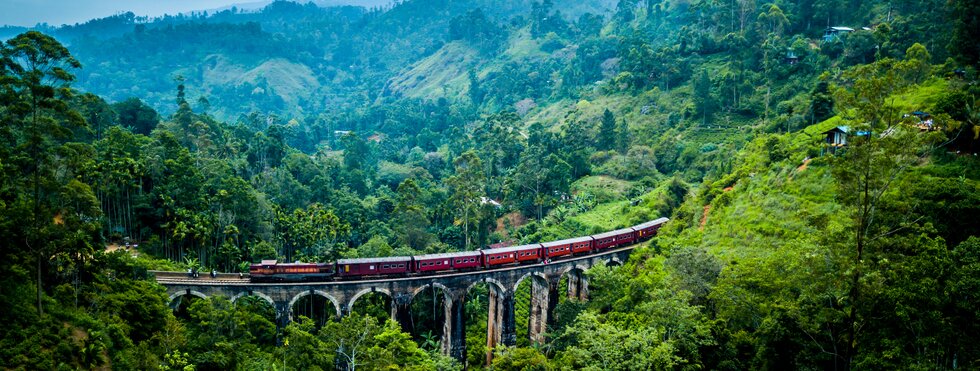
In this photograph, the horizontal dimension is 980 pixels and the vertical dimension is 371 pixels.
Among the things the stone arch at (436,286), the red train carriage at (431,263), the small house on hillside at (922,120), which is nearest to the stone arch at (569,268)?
the red train carriage at (431,263)

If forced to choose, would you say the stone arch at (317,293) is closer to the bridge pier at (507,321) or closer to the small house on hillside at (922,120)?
the bridge pier at (507,321)

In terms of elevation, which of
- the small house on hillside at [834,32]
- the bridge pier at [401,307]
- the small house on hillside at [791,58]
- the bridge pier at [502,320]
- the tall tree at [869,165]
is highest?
the small house on hillside at [834,32]

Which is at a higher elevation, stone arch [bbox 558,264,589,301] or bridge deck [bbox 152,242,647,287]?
bridge deck [bbox 152,242,647,287]

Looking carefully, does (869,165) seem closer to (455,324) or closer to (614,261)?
(455,324)

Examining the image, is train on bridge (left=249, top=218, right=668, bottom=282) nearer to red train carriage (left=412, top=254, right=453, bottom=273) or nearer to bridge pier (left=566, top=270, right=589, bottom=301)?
red train carriage (left=412, top=254, right=453, bottom=273)

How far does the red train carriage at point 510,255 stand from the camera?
45156 millimetres

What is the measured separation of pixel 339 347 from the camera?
1209 inches

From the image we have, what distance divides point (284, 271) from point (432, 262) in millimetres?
9795

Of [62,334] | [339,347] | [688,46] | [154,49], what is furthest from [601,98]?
[154,49]

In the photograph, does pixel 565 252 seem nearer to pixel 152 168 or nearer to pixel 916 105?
pixel 916 105

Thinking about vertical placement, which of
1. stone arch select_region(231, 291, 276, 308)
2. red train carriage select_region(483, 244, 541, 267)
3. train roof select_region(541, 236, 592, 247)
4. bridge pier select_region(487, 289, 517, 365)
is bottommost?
bridge pier select_region(487, 289, 517, 365)

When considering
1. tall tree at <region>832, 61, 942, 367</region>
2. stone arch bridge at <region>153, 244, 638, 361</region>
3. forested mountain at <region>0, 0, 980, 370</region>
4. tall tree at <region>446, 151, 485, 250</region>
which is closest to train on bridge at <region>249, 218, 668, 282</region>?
stone arch bridge at <region>153, 244, 638, 361</region>

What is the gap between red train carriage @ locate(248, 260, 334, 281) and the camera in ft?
133

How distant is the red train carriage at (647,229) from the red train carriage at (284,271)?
83.9 feet
